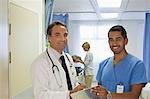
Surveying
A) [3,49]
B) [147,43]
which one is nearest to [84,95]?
[3,49]

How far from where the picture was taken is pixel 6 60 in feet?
5.54

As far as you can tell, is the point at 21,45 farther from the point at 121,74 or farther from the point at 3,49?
the point at 121,74

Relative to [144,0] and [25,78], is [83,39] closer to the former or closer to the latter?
[144,0]

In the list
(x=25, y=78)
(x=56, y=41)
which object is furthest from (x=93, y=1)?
(x=56, y=41)

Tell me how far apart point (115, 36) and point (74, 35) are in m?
6.75

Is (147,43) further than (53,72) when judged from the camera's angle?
Yes

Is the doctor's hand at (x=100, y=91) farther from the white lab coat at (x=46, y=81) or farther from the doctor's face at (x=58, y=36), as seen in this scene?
the doctor's face at (x=58, y=36)

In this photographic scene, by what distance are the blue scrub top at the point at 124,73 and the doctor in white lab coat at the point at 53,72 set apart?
0.68 feet

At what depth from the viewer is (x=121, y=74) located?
5.72 ft

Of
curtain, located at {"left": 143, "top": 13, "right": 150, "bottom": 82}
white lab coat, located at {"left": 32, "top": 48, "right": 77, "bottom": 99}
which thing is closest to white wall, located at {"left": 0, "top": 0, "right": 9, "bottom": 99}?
white lab coat, located at {"left": 32, "top": 48, "right": 77, "bottom": 99}

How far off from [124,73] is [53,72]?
494mm

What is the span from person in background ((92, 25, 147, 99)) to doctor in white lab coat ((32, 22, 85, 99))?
0.65 ft

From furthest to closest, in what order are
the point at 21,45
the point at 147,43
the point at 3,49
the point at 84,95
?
the point at 147,43 → the point at 21,45 → the point at 84,95 → the point at 3,49

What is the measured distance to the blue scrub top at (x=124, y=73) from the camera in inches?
65.2
